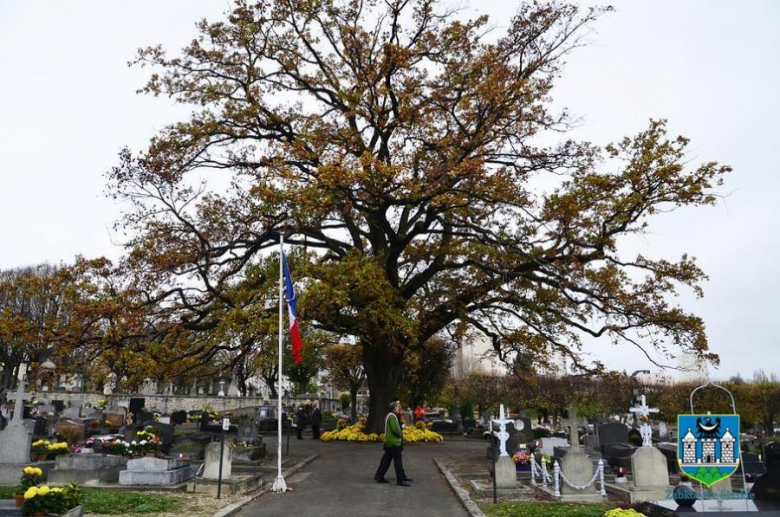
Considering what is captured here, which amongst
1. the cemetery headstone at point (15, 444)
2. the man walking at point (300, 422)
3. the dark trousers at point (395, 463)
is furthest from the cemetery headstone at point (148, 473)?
the man walking at point (300, 422)

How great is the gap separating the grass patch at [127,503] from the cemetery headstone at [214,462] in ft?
3.50

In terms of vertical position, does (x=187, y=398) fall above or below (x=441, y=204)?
below

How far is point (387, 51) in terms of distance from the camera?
18.4 metres

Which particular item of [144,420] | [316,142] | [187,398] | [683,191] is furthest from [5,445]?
[187,398]

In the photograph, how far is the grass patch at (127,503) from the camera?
9.46 m

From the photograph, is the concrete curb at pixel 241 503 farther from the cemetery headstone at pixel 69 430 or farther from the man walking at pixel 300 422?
the man walking at pixel 300 422

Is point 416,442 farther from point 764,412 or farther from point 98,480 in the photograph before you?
point 764,412

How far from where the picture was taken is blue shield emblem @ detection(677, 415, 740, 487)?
7.40 meters

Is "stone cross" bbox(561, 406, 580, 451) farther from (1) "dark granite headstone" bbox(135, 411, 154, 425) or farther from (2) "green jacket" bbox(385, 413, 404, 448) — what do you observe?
(1) "dark granite headstone" bbox(135, 411, 154, 425)

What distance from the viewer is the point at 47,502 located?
720 cm

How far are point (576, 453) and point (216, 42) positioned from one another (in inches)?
684

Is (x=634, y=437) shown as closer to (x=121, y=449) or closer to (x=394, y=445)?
(x=394, y=445)

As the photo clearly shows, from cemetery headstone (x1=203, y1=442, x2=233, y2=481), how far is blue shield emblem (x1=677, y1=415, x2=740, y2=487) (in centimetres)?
857

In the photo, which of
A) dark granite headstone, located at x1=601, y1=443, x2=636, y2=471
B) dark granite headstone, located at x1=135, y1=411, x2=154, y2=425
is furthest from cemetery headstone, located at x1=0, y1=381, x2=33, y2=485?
dark granite headstone, located at x1=601, y1=443, x2=636, y2=471
